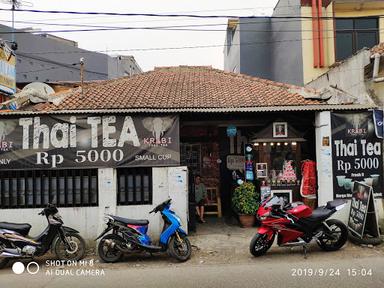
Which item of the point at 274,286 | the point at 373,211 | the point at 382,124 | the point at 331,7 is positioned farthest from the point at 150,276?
the point at 331,7

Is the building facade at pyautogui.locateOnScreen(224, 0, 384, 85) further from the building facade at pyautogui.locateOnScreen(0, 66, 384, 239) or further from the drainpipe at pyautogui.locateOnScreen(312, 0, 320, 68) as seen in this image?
the building facade at pyautogui.locateOnScreen(0, 66, 384, 239)

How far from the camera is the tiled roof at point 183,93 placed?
1066 centimetres

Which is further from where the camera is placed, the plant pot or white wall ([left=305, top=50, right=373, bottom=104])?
white wall ([left=305, top=50, right=373, bottom=104])

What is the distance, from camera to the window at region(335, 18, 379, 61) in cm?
1809

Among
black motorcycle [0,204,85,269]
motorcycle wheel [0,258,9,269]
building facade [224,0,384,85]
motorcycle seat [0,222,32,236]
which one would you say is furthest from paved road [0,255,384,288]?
building facade [224,0,384,85]

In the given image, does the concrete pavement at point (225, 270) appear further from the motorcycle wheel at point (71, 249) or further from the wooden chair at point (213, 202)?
the wooden chair at point (213, 202)

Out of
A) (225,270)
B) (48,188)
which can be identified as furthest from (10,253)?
(225,270)

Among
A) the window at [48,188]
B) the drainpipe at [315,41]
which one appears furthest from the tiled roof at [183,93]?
the drainpipe at [315,41]

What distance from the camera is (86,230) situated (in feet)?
30.0

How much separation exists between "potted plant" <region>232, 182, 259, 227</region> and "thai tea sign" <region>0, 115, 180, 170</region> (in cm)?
245

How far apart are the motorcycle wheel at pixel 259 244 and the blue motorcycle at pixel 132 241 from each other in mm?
1275

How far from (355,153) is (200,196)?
4.45 m

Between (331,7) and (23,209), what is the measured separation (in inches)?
612

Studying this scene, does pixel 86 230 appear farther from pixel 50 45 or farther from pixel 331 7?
pixel 50 45
